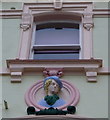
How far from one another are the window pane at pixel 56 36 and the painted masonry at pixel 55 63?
5 cm

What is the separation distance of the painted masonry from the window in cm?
2

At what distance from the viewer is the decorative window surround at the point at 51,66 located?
8.94 m

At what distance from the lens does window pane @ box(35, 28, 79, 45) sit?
413 inches

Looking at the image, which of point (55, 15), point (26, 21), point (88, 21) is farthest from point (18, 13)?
point (88, 21)

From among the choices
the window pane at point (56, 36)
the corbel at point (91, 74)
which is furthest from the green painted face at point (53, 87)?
the window pane at point (56, 36)

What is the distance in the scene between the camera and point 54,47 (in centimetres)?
1024

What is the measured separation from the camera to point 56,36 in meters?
10.7

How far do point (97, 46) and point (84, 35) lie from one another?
45cm

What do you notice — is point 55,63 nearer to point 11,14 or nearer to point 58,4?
point 11,14

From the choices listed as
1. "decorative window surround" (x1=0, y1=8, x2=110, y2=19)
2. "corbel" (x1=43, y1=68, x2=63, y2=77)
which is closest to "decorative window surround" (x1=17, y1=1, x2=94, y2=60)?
"decorative window surround" (x1=0, y1=8, x2=110, y2=19)

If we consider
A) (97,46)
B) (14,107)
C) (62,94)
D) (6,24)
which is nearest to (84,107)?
(62,94)

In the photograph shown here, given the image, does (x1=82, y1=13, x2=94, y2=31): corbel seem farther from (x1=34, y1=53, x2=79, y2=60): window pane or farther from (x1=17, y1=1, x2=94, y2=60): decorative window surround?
(x1=34, y1=53, x2=79, y2=60): window pane

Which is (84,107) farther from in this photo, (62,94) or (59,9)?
(59,9)

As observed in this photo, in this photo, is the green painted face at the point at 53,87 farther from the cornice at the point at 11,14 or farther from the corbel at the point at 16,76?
the cornice at the point at 11,14
